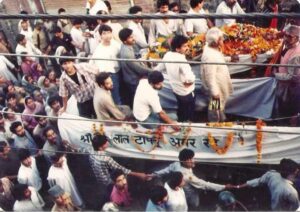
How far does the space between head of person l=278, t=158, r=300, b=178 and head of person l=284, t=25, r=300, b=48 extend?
4.68ft

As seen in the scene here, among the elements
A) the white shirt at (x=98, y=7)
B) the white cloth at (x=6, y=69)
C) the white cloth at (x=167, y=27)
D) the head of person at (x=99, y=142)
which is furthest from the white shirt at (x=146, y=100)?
the white cloth at (x=6, y=69)

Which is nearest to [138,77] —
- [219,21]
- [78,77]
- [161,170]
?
[78,77]

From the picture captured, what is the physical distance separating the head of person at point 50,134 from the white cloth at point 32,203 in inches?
26.3

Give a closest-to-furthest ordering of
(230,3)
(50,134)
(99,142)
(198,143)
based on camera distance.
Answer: (198,143), (99,142), (50,134), (230,3)

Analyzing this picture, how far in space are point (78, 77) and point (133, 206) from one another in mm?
1810

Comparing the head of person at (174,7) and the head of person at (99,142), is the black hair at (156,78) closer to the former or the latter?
the head of person at (99,142)

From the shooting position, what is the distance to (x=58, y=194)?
532 cm

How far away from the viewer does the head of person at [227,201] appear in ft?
16.7

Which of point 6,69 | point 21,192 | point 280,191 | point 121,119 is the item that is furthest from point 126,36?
point 6,69

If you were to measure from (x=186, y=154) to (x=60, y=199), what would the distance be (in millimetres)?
1672

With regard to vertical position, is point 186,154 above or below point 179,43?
below

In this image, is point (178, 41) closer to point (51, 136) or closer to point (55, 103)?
point (55, 103)

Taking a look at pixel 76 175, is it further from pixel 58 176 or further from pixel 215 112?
pixel 215 112

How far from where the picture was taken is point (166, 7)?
6.86 meters
